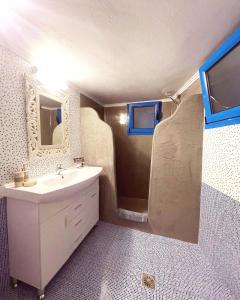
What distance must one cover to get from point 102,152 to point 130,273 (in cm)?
147

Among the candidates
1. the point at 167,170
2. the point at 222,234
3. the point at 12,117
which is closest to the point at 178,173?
the point at 167,170

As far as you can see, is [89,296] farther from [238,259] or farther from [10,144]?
[10,144]

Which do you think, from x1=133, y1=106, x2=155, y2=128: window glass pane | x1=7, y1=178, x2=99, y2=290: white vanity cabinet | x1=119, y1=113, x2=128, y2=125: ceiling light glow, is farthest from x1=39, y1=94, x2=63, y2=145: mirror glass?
x1=133, y1=106, x2=155, y2=128: window glass pane

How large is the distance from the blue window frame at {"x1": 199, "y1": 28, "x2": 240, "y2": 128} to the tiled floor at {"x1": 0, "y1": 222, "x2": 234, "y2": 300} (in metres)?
1.47

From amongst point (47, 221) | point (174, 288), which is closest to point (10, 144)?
point (47, 221)

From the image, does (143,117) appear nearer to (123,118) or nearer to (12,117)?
(123,118)

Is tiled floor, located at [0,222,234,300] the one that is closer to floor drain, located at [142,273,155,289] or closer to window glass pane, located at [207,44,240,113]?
floor drain, located at [142,273,155,289]

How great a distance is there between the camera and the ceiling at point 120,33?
85 cm

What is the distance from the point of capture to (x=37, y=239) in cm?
108

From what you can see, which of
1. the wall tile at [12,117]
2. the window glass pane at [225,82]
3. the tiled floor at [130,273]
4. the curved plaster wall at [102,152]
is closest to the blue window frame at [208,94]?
the window glass pane at [225,82]

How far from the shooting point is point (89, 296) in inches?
44.9

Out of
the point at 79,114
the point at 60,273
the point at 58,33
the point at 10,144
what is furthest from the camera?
the point at 79,114

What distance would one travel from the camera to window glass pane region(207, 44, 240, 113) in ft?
3.33

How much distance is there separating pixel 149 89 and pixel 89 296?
2601mm
